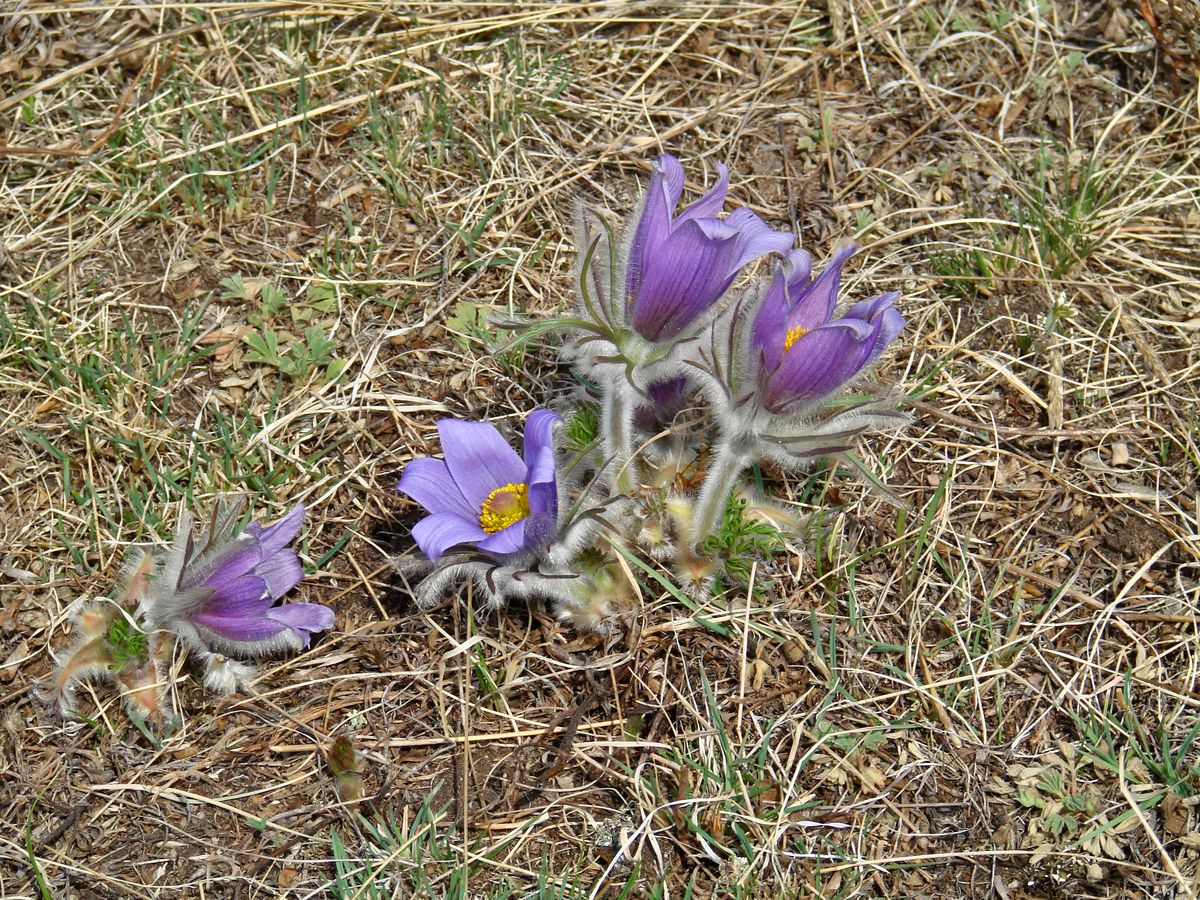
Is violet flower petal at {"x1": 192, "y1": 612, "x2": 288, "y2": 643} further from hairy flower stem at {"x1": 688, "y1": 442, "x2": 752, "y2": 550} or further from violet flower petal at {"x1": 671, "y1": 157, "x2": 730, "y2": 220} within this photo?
violet flower petal at {"x1": 671, "y1": 157, "x2": 730, "y2": 220}

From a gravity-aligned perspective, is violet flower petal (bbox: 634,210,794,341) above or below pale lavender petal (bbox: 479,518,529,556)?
above

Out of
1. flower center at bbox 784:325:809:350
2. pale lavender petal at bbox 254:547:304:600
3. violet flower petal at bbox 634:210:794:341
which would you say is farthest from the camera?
pale lavender petal at bbox 254:547:304:600

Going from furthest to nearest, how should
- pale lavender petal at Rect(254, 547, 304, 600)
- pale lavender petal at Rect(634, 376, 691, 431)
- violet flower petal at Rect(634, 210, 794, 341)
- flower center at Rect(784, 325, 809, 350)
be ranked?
pale lavender petal at Rect(634, 376, 691, 431), pale lavender petal at Rect(254, 547, 304, 600), flower center at Rect(784, 325, 809, 350), violet flower petal at Rect(634, 210, 794, 341)

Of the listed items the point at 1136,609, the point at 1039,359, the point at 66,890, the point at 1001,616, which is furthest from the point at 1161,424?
the point at 66,890

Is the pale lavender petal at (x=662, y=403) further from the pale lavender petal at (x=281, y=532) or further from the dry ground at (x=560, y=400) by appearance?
the pale lavender petal at (x=281, y=532)

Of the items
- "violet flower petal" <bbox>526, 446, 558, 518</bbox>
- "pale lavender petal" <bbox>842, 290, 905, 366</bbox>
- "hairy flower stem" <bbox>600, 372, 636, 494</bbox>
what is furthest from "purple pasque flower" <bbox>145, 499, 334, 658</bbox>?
"pale lavender petal" <bbox>842, 290, 905, 366</bbox>

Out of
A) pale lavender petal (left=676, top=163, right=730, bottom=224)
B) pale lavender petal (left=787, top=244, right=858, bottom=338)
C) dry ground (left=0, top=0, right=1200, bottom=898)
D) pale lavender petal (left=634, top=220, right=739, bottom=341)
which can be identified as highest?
pale lavender petal (left=676, top=163, right=730, bottom=224)

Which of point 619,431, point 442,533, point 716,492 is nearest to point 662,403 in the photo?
point 619,431

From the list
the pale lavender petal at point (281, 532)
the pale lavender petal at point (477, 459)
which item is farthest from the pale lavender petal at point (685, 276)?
the pale lavender petal at point (281, 532)

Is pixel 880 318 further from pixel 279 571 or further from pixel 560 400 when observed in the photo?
pixel 279 571
